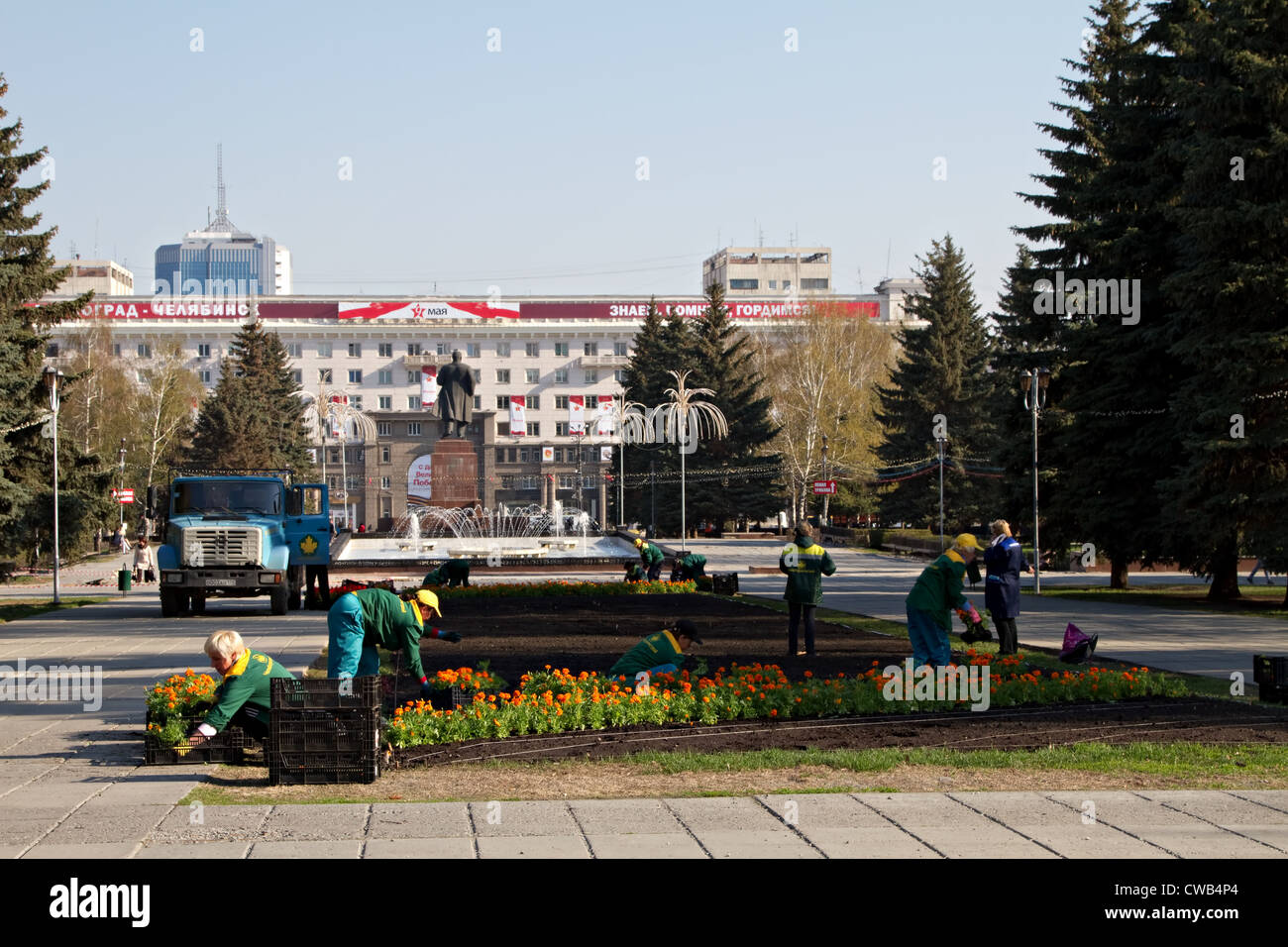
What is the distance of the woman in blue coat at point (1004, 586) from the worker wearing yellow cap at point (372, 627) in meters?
8.42

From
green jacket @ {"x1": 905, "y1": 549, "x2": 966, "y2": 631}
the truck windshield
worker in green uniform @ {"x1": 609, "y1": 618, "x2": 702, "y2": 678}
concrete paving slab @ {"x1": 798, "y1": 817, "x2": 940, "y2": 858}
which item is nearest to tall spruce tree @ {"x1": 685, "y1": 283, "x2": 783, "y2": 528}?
the truck windshield

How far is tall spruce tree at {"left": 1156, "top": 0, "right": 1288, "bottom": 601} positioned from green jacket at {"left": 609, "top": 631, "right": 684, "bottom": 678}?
16713 millimetres

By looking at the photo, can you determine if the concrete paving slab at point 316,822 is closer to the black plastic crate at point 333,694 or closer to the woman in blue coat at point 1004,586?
the black plastic crate at point 333,694

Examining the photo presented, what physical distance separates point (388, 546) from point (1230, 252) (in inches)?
1502

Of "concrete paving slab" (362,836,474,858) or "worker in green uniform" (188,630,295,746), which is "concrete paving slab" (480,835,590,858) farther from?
"worker in green uniform" (188,630,295,746)

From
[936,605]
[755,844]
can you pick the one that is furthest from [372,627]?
[936,605]

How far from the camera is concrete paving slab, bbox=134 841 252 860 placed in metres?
7.33

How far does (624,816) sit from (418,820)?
3.96 feet

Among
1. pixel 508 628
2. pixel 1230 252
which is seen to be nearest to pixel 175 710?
pixel 508 628

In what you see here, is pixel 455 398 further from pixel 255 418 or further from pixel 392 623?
pixel 392 623

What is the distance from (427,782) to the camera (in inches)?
378

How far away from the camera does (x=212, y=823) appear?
26.9 ft

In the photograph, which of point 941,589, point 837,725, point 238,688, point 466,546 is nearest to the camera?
point 238,688
